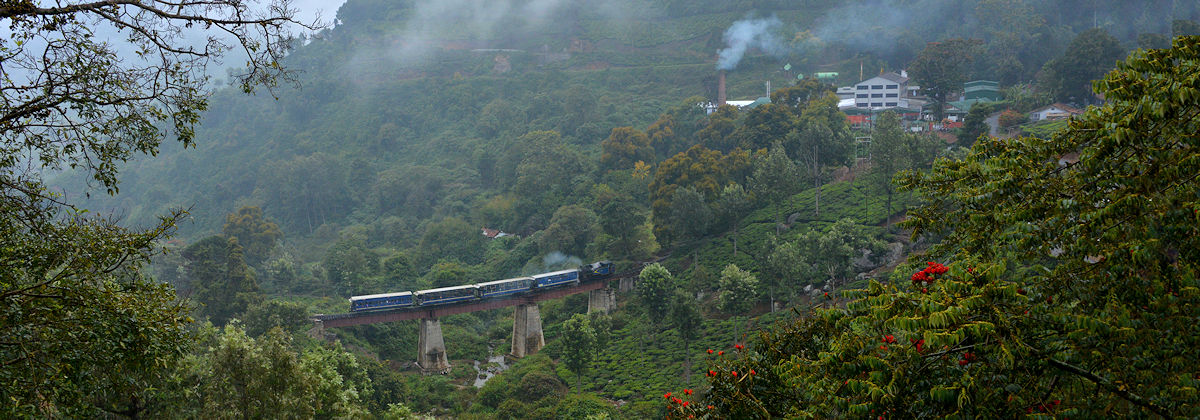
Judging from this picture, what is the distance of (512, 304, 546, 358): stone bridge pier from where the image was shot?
3584 centimetres

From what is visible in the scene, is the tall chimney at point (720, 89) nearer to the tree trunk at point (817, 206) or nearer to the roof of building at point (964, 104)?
the roof of building at point (964, 104)

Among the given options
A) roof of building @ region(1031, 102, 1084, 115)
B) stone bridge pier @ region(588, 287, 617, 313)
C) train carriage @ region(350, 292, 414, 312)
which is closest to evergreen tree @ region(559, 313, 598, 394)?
stone bridge pier @ region(588, 287, 617, 313)

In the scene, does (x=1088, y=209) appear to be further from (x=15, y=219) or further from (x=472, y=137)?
(x=472, y=137)

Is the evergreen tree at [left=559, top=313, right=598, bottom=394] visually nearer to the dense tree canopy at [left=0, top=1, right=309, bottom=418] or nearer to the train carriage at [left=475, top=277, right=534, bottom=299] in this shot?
the train carriage at [left=475, top=277, right=534, bottom=299]

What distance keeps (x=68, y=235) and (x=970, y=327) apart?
317 inches

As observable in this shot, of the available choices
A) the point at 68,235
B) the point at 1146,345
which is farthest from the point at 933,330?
the point at 68,235

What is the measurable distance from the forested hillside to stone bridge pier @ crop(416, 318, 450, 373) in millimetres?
883

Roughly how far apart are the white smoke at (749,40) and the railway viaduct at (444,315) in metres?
41.8

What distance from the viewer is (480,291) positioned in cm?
3688

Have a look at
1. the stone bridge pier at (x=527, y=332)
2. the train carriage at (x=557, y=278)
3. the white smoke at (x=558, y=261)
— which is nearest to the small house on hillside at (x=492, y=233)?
the white smoke at (x=558, y=261)

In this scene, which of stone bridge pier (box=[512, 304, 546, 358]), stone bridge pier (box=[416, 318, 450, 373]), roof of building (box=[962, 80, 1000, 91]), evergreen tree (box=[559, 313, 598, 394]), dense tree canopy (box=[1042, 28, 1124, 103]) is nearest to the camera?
evergreen tree (box=[559, 313, 598, 394])

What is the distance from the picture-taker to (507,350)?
122 ft

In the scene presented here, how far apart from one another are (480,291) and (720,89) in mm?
38350

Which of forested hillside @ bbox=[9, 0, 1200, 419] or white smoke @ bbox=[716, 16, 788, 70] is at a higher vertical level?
white smoke @ bbox=[716, 16, 788, 70]
